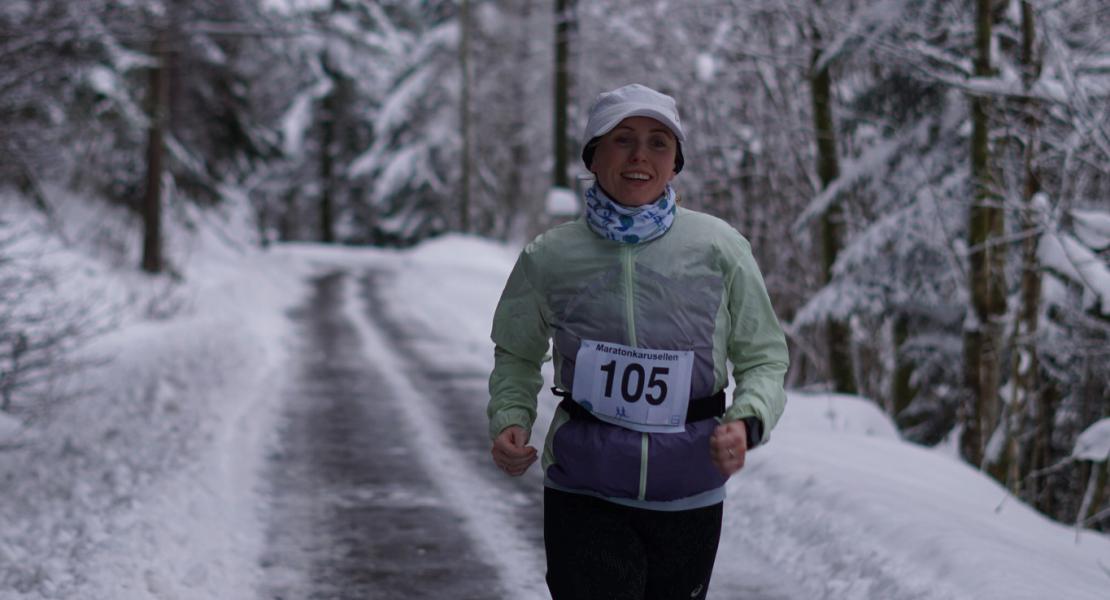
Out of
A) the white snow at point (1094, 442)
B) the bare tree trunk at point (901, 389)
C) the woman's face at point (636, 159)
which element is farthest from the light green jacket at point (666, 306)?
the bare tree trunk at point (901, 389)

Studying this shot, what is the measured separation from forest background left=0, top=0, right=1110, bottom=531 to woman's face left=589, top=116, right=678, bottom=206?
9.83 feet

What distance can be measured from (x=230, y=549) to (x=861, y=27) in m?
7.07

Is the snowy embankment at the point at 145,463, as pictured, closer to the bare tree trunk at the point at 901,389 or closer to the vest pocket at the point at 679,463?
the vest pocket at the point at 679,463

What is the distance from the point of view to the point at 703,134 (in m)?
19.1

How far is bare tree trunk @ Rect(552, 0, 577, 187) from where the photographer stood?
21.3 meters

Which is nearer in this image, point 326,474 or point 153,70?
point 326,474

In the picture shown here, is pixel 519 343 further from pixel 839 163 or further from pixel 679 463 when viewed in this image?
pixel 839 163

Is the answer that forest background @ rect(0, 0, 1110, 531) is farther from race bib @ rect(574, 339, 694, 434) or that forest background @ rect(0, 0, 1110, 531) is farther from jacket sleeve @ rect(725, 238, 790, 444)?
race bib @ rect(574, 339, 694, 434)

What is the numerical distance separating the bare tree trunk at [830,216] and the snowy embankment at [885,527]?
288 centimetres

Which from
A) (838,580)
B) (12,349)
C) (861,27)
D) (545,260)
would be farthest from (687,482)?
(861,27)

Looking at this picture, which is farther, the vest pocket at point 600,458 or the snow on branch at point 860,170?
the snow on branch at point 860,170

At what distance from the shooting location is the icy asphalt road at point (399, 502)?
583cm

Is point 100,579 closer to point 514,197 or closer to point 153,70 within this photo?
point 153,70

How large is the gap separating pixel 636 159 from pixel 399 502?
5237 mm
